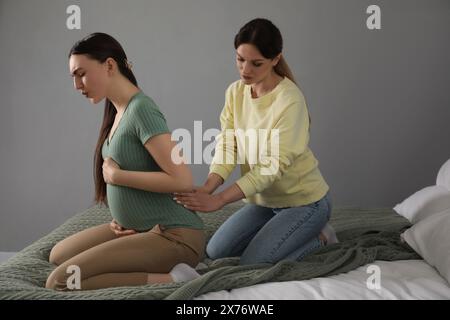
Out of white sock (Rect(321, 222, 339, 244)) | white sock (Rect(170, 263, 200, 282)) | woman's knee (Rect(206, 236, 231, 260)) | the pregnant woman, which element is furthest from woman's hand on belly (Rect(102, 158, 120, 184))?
white sock (Rect(321, 222, 339, 244))

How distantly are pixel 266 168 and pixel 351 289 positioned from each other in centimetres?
38

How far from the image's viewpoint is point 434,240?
1.55m

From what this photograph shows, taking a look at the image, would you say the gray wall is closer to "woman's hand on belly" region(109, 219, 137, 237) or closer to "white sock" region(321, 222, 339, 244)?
"white sock" region(321, 222, 339, 244)

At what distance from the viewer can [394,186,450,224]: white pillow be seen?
1.93m

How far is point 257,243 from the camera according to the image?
1609 mm

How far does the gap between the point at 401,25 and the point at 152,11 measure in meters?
1.00

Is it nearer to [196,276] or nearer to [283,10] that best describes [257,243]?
[196,276]

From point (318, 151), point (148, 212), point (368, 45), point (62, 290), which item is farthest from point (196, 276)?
point (368, 45)

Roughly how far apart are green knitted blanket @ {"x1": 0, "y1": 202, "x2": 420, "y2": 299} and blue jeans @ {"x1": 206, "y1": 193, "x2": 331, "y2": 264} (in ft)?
0.14

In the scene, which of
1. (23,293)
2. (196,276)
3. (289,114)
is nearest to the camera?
(23,293)

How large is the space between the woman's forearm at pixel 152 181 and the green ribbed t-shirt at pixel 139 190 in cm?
4

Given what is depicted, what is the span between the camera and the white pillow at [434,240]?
1468 millimetres

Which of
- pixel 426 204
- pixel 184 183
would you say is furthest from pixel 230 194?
pixel 426 204

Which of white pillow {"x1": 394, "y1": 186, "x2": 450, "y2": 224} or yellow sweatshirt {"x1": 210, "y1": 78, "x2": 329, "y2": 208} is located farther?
white pillow {"x1": 394, "y1": 186, "x2": 450, "y2": 224}
